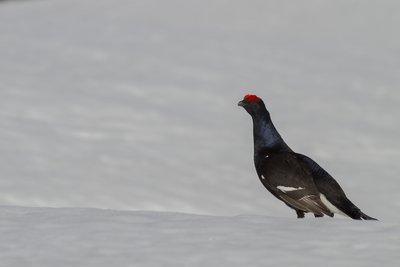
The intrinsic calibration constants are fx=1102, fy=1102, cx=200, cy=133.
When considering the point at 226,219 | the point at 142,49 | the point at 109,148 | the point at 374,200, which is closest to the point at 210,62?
the point at 142,49

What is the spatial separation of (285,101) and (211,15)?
7.91 meters

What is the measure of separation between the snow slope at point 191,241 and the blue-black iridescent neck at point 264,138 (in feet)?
4.25

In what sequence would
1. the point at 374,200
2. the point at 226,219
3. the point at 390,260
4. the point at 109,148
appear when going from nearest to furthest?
1. the point at 390,260
2. the point at 226,219
3. the point at 374,200
4. the point at 109,148

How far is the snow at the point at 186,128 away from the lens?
18.9 feet

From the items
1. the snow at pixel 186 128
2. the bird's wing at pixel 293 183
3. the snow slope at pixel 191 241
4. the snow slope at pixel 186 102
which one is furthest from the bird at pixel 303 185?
the snow slope at pixel 186 102

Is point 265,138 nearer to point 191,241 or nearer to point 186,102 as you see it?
point 191,241

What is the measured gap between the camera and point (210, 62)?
60.6 feet

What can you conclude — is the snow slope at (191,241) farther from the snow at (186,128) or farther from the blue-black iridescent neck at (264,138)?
the blue-black iridescent neck at (264,138)

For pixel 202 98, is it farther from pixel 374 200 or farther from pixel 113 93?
pixel 374 200

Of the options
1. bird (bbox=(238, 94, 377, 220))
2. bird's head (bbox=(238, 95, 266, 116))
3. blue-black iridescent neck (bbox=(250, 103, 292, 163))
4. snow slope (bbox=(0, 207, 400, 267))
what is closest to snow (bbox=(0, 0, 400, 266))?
snow slope (bbox=(0, 207, 400, 267))

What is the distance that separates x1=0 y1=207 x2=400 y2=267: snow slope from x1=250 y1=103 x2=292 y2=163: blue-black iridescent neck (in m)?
1.30

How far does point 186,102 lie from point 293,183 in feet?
28.4

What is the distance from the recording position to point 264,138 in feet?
24.9

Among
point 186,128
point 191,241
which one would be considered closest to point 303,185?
point 191,241
